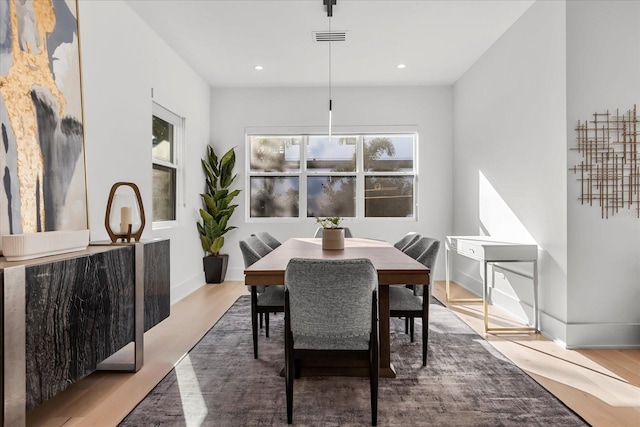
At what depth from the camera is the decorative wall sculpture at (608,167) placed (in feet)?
9.48

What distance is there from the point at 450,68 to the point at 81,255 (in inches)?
180

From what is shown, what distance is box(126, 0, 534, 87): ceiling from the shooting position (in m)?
3.36

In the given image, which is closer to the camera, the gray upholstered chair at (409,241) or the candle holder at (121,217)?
the candle holder at (121,217)

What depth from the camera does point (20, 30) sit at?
213 cm

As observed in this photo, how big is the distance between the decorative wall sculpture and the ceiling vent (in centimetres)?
230

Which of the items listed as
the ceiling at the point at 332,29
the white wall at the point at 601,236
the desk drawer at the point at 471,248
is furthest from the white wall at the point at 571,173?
the ceiling at the point at 332,29

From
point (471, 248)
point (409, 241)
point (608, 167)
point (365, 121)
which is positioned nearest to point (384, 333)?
point (409, 241)

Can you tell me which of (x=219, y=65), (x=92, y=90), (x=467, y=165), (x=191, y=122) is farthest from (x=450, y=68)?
(x=92, y=90)

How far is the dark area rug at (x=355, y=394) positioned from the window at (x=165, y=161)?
6.57 feet

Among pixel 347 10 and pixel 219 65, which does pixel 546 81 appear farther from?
pixel 219 65

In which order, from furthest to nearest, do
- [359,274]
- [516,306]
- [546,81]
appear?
[516,306] → [546,81] → [359,274]

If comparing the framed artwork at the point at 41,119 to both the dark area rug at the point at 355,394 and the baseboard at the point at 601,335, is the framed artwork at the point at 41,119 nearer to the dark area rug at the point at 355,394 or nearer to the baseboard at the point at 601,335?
the dark area rug at the point at 355,394

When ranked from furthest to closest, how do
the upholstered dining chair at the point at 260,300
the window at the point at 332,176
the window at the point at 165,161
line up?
the window at the point at 332,176 → the window at the point at 165,161 → the upholstered dining chair at the point at 260,300

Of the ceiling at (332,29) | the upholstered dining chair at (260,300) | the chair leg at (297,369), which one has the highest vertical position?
the ceiling at (332,29)
